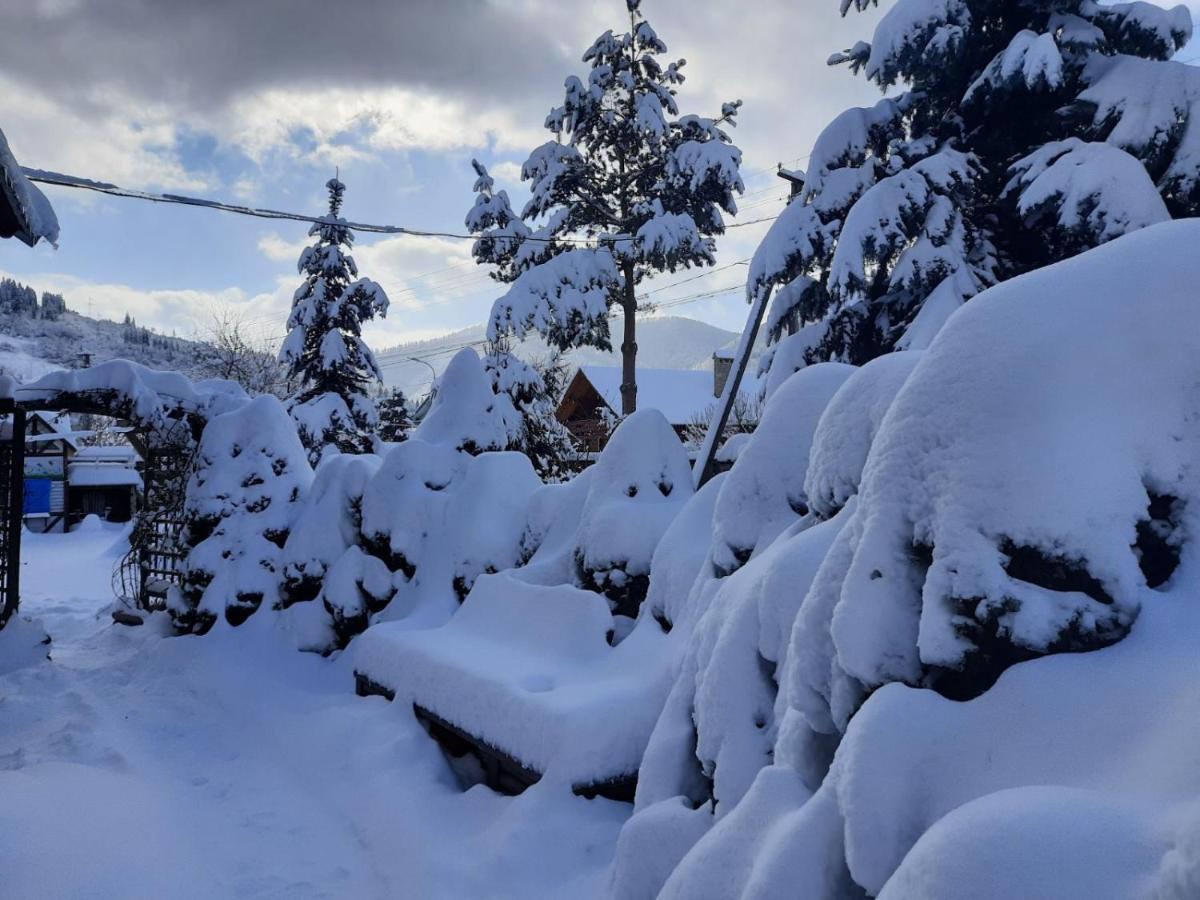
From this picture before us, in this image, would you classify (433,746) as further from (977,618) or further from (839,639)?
(977,618)

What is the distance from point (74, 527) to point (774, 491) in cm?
3168

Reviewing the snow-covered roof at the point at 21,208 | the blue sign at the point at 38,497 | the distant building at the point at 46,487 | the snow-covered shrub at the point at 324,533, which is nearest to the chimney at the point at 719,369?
the snow-covered shrub at the point at 324,533

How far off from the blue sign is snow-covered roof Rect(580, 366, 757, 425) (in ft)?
68.8

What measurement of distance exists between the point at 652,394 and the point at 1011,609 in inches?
1274

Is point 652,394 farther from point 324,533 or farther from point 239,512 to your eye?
point 324,533

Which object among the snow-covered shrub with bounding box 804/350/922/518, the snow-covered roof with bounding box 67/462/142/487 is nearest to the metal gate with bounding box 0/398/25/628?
the snow-covered shrub with bounding box 804/350/922/518

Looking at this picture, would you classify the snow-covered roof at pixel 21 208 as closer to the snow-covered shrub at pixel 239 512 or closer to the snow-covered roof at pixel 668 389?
the snow-covered shrub at pixel 239 512

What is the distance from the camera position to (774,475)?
382 cm

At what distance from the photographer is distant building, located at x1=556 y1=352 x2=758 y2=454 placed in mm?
31750

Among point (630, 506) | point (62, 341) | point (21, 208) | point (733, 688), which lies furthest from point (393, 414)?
point (62, 341)

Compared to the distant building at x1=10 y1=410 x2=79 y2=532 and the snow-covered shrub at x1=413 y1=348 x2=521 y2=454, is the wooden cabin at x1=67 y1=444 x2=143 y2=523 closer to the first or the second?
the distant building at x1=10 y1=410 x2=79 y2=532

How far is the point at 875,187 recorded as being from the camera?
716 cm

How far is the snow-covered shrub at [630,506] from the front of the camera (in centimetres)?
584

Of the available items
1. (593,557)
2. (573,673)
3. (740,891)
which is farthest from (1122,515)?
(593,557)
